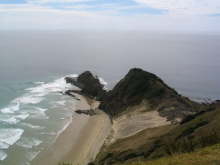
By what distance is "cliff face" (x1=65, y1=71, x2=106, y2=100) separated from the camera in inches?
3221

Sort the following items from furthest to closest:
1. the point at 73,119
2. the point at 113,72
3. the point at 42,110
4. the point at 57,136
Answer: the point at 113,72 < the point at 42,110 < the point at 73,119 < the point at 57,136

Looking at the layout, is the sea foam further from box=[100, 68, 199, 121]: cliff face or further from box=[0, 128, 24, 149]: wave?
box=[100, 68, 199, 121]: cliff face

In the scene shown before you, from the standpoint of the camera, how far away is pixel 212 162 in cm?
1641

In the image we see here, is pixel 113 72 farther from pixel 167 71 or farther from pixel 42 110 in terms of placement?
pixel 42 110

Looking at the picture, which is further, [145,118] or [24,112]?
[24,112]

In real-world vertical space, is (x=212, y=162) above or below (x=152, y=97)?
above

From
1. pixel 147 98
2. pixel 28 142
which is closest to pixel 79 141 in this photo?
pixel 28 142

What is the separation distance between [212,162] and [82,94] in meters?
68.7

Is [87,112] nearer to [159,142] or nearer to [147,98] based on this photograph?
[147,98]

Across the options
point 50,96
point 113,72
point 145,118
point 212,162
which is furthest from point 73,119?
point 113,72

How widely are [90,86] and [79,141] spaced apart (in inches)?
1468

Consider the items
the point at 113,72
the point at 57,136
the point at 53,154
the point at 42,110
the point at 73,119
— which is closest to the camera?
the point at 53,154

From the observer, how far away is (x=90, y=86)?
86750 millimetres

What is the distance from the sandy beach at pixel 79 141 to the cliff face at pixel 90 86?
15.8m
